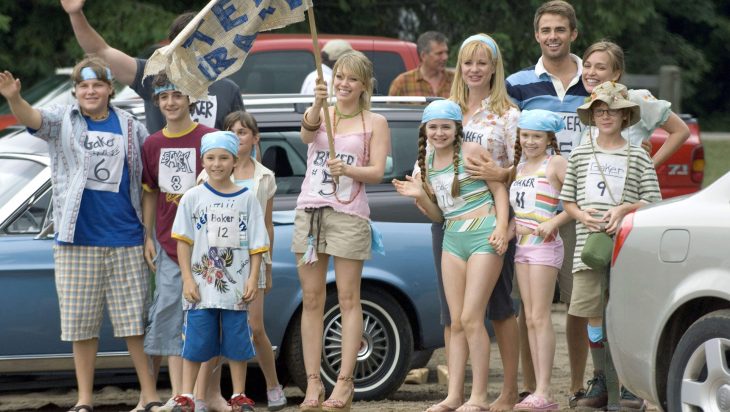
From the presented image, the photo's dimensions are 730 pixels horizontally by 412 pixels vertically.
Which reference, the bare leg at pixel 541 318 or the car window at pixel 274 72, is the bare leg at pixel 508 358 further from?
the car window at pixel 274 72

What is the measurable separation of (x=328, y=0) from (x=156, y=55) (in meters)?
12.6

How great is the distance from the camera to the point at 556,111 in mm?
8195

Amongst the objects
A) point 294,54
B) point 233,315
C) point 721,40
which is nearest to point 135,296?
point 233,315

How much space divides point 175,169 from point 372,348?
1.80 metres

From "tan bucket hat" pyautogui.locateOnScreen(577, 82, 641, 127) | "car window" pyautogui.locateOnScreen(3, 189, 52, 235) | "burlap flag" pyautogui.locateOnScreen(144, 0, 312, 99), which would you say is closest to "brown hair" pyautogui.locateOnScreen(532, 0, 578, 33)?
"tan bucket hat" pyautogui.locateOnScreen(577, 82, 641, 127)

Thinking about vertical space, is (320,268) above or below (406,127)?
below

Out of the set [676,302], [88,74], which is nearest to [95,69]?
[88,74]

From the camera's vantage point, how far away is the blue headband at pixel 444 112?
25.4ft

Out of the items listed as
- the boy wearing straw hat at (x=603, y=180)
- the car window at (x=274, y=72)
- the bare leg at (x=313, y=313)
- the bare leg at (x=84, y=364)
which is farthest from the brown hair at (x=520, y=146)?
the car window at (x=274, y=72)

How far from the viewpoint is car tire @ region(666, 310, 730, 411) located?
6180mm

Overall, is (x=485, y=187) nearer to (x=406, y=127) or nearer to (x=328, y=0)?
(x=406, y=127)

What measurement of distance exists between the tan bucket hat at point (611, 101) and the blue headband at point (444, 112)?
628 millimetres

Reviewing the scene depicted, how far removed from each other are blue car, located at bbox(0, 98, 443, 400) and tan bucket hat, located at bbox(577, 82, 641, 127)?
1.79 m

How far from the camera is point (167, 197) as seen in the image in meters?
8.10
